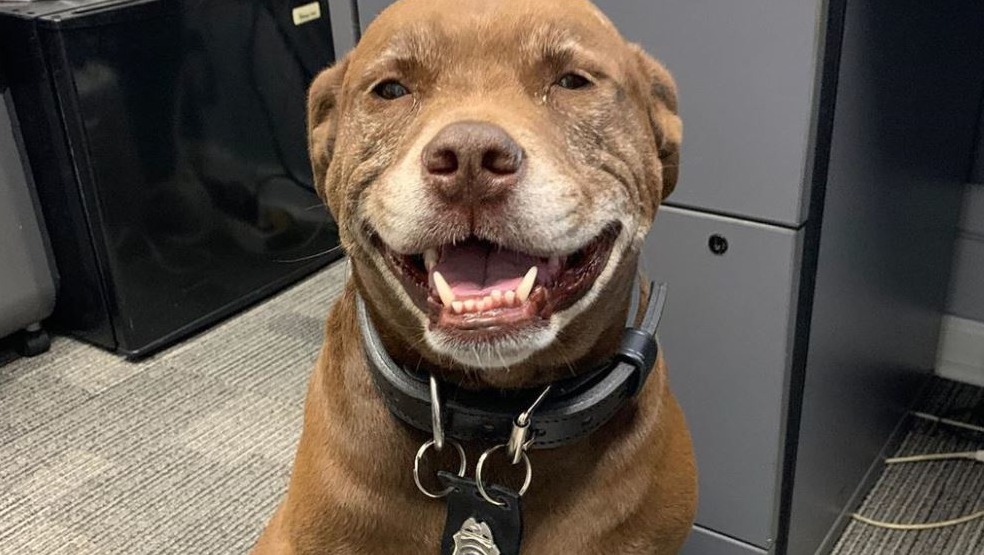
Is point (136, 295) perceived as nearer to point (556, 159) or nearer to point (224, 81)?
point (224, 81)

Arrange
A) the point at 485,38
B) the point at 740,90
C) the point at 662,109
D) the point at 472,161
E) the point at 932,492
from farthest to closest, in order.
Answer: the point at 932,492 → the point at 740,90 → the point at 662,109 → the point at 485,38 → the point at 472,161

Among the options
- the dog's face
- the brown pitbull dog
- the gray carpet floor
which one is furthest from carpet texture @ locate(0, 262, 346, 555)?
the dog's face

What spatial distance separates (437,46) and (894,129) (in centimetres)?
78

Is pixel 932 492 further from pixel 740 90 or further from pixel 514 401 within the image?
pixel 514 401

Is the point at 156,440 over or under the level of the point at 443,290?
under

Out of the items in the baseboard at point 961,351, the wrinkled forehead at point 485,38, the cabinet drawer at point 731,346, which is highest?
the wrinkled forehead at point 485,38

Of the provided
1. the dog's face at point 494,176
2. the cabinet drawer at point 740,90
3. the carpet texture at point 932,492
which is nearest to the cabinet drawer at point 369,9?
the cabinet drawer at point 740,90

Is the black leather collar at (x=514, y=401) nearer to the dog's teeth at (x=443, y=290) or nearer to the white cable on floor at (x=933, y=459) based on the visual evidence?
the dog's teeth at (x=443, y=290)

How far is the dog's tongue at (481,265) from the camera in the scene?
84cm

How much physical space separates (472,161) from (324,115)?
35cm

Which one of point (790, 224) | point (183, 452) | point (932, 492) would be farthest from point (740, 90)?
point (183, 452)

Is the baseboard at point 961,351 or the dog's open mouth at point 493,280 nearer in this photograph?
the dog's open mouth at point 493,280

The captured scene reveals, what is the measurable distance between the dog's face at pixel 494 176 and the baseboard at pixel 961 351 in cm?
127

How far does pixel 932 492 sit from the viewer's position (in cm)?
171
